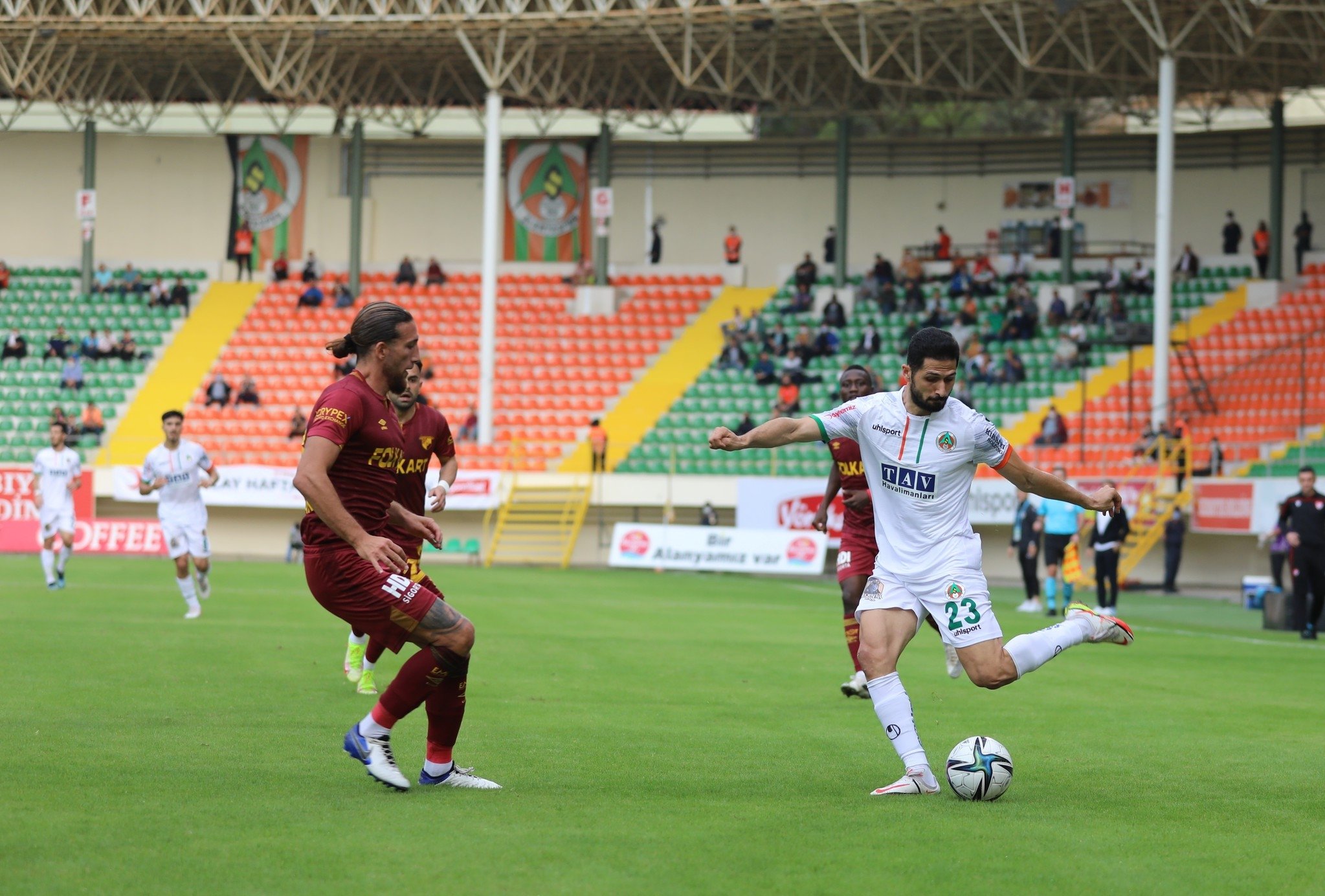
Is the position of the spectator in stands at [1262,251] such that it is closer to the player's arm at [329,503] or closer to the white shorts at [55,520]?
the white shorts at [55,520]

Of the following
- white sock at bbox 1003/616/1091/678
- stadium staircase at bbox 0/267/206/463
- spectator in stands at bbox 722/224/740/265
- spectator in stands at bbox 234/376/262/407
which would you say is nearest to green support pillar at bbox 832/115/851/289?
spectator in stands at bbox 722/224/740/265

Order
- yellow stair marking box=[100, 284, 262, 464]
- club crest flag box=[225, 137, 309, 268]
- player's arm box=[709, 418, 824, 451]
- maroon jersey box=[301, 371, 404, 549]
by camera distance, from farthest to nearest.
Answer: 1. club crest flag box=[225, 137, 309, 268]
2. yellow stair marking box=[100, 284, 262, 464]
3. player's arm box=[709, 418, 824, 451]
4. maroon jersey box=[301, 371, 404, 549]

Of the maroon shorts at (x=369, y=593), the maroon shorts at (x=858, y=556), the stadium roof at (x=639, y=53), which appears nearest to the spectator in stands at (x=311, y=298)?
the stadium roof at (x=639, y=53)

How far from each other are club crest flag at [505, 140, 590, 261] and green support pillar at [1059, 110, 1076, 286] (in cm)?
1411

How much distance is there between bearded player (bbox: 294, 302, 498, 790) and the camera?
22.1 feet

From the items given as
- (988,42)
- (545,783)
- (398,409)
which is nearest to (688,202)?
(988,42)

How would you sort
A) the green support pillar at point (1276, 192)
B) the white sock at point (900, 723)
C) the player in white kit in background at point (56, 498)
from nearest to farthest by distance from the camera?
the white sock at point (900, 723) → the player in white kit in background at point (56, 498) → the green support pillar at point (1276, 192)

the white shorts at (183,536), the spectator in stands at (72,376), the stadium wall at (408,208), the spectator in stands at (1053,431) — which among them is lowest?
the white shorts at (183,536)

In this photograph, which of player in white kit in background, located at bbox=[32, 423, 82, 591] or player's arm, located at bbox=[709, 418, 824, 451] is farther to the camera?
player in white kit in background, located at bbox=[32, 423, 82, 591]

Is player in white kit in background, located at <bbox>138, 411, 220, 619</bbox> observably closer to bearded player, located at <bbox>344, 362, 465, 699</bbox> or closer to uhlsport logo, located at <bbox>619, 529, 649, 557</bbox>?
bearded player, located at <bbox>344, 362, 465, 699</bbox>

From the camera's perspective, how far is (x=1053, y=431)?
32438 mm

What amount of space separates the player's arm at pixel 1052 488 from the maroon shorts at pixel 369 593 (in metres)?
2.93

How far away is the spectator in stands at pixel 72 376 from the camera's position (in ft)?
128

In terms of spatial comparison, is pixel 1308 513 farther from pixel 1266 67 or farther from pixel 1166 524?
pixel 1266 67
